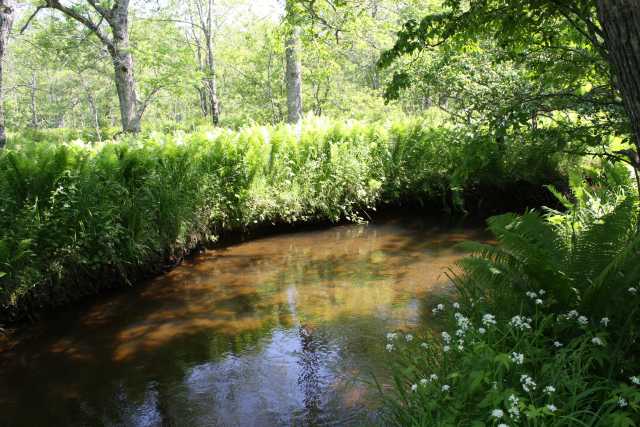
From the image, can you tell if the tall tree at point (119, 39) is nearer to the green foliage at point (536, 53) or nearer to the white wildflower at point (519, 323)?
the green foliage at point (536, 53)

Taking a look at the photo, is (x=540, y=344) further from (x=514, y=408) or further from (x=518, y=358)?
(x=514, y=408)

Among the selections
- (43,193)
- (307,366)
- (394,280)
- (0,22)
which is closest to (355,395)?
(307,366)

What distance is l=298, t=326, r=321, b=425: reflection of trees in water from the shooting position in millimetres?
3625

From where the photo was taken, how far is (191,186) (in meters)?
7.15

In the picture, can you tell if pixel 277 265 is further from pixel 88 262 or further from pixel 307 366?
pixel 307 366

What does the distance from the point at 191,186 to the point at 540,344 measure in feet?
17.6

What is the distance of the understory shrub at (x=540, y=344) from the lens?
A: 222cm

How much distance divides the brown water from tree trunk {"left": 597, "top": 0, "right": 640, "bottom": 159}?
2.36m

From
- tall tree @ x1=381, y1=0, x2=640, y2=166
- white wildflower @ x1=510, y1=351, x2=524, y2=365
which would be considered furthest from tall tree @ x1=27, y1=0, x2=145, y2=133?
white wildflower @ x1=510, y1=351, x2=524, y2=365

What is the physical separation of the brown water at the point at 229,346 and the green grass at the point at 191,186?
48 centimetres

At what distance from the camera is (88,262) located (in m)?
5.49

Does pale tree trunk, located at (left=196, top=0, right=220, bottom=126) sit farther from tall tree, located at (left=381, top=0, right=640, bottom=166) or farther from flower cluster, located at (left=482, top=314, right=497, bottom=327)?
flower cluster, located at (left=482, top=314, right=497, bottom=327)

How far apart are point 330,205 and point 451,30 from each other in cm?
531

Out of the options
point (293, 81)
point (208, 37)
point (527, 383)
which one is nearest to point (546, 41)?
A: point (527, 383)
